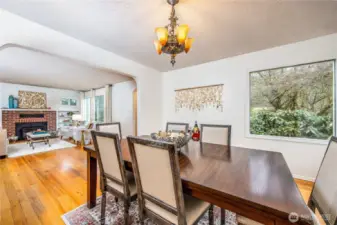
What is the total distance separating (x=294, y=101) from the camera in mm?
2629

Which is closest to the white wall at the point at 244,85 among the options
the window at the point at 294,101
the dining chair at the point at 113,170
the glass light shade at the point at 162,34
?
the window at the point at 294,101

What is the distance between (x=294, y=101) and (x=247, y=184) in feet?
8.18

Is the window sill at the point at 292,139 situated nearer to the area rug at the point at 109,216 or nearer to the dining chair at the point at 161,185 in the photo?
the area rug at the point at 109,216

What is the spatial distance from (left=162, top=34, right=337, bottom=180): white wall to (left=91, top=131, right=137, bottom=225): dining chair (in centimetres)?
239

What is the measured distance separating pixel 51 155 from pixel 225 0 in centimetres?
497

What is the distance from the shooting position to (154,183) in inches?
42.0

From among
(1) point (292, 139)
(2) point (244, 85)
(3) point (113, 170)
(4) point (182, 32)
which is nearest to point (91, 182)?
(3) point (113, 170)

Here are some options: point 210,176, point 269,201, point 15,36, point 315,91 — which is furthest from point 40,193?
point 315,91

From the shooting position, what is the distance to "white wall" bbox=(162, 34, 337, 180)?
241 cm

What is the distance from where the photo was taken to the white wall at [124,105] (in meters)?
5.42

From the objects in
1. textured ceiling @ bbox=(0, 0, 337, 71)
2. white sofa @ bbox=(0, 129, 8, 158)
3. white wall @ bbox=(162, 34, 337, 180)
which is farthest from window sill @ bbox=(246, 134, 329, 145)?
white sofa @ bbox=(0, 129, 8, 158)

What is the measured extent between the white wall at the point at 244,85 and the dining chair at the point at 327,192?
167 cm

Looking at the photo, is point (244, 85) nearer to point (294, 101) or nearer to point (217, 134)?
point (294, 101)

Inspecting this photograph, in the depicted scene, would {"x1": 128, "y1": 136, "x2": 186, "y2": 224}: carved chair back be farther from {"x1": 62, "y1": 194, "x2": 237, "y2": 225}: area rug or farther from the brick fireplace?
the brick fireplace
